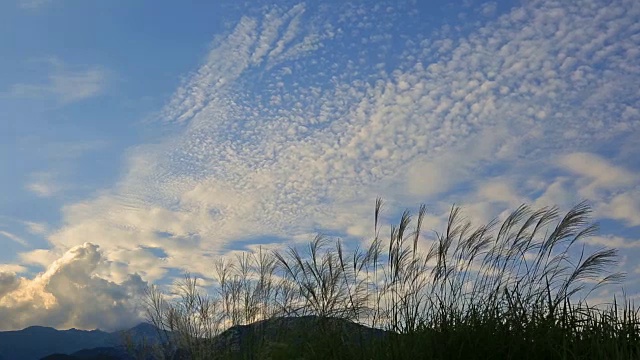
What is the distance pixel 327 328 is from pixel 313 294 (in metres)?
0.59

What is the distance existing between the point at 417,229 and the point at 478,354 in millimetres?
1354

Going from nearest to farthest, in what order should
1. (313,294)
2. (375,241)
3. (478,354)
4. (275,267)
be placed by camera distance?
1. (478,354)
2. (375,241)
3. (313,294)
4. (275,267)

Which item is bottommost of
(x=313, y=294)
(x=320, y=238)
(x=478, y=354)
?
(x=478, y=354)

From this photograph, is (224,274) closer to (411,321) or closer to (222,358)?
(222,358)

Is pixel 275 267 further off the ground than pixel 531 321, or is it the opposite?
pixel 275 267

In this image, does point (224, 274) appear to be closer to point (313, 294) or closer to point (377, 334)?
point (313, 294)

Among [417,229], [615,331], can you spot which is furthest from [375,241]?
[615,331]

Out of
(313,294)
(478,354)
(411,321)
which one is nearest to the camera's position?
(478,354)

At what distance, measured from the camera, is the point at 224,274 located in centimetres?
1001

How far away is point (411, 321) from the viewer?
6.20 metres

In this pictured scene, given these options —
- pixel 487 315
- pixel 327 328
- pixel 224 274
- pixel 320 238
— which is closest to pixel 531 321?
pixel 487 315

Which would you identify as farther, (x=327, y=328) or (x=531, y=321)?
(x=327, y=328)

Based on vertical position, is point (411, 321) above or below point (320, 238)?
below

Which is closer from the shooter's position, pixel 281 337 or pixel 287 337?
pixel 287 337
